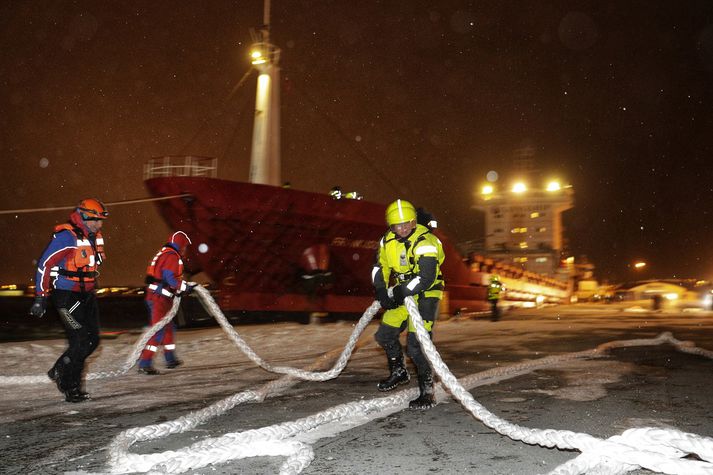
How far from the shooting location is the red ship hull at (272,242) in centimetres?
1541

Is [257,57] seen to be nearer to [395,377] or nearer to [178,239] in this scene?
[178,239]

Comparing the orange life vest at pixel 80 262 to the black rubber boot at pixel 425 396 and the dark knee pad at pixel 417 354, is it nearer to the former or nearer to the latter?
the dark knee pad at pixel 417 354

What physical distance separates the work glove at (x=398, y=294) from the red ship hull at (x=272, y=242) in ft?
38.2

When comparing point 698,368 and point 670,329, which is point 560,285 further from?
point 698,368

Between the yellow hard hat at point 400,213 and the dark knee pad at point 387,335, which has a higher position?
the yellow hard hat at point 400,213

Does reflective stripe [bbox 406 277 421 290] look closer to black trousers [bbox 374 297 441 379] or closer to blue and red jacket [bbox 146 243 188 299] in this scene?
black trousers [bbox 374 297 441 379]

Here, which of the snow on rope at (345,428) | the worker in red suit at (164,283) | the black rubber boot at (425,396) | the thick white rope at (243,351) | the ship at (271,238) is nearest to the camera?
the snow on rope at (345,428)

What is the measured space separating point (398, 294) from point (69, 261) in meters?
2.60

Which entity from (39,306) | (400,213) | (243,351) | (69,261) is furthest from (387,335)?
(39,306)

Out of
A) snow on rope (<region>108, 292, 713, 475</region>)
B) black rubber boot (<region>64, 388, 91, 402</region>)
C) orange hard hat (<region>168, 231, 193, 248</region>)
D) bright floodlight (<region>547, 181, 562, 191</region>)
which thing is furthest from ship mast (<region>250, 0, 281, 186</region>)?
bright floodlight (<region>547, 181, 562, 191</region>)

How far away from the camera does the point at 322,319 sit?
645 inches

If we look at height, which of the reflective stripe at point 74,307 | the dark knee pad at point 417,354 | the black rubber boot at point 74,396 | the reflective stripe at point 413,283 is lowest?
the black rubber boot at point 74,396

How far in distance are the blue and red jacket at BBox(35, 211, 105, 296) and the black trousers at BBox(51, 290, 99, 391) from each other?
7 cm

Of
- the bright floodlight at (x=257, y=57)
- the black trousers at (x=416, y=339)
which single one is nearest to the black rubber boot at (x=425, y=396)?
the black trousers at (x=416, y=339)
